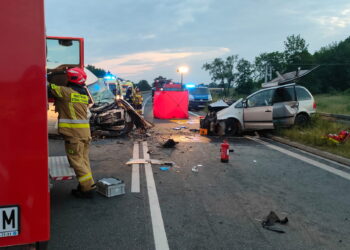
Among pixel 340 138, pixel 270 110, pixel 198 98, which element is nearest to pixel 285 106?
pixel 270 110

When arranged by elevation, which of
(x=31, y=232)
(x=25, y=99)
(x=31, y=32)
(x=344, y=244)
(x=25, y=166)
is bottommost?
(x=344, y=244)

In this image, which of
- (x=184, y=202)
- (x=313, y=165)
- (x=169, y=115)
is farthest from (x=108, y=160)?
(x=169, y=115)

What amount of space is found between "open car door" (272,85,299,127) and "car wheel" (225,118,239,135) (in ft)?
4.54

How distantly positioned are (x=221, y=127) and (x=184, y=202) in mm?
7371

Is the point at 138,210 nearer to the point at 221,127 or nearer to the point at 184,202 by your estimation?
the point at 184,202

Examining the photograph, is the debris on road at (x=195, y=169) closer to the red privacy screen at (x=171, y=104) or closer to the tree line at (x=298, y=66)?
the red privacy screen at (x=171, y=104)

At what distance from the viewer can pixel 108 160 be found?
314 inches

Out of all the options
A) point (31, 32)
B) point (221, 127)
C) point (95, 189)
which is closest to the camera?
point (31, 32)

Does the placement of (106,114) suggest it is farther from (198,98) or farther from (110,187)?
(198,98)

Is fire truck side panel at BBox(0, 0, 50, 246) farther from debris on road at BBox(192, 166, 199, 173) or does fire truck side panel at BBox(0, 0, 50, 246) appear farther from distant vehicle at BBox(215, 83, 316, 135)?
distant vehicle at BBox(215, 83, 316, 135)

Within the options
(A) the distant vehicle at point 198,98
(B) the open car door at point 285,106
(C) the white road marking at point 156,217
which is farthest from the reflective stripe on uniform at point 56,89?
(A) the distant vehicle at point 198,98

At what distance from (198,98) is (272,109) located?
14.0m

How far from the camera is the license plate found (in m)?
2.08

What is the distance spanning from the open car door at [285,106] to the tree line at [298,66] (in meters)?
40.4
